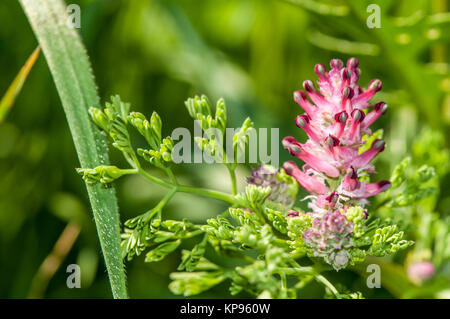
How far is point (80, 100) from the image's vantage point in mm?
1178

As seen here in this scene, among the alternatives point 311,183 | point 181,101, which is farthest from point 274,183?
point 181,101

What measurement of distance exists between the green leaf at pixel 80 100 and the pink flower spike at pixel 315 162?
41 centimetres

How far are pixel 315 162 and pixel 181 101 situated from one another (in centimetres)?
156

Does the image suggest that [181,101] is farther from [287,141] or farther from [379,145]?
[379,145]

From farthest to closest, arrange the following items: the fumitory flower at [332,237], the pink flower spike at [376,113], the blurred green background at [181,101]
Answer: the blurred green background at [181,101]
the pink flower spike at [376,113]
the fumitory flower at [332,237]

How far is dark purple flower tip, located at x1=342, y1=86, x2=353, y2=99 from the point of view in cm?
95

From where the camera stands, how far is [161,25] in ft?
9.21

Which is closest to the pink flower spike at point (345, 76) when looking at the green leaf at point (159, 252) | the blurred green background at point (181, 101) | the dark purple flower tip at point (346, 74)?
the dark purple flower tip at point (346, 74)

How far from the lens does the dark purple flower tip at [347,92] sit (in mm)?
955

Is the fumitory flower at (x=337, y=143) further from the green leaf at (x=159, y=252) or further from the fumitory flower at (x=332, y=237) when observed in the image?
the green leaf at (x=159, y=252)

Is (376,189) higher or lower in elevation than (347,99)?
lower

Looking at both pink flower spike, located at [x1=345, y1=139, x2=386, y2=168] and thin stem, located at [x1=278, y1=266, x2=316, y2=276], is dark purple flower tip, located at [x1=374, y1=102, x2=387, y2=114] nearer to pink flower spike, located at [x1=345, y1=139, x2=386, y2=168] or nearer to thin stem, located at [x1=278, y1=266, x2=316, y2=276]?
pink flower spike, located at [x1=345, y1=139, x2=386, y2=168]

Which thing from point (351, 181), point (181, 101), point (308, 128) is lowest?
point (351, 181)

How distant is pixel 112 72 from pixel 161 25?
61cm
